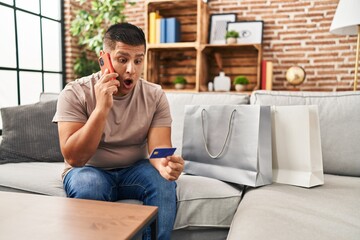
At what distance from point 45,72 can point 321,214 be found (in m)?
3.10

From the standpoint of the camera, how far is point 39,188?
1.44m

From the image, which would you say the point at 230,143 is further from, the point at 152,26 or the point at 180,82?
the point at 152,26

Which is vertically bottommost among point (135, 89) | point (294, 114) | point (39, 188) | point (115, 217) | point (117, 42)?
point (39, 188)

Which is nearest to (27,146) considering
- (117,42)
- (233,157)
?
(117,42)

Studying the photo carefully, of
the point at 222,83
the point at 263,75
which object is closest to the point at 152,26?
the point at 222,83

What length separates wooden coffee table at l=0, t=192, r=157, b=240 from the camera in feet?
2.51

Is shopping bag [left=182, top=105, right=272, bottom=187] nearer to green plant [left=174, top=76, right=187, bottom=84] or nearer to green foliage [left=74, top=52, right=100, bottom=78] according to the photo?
green plant [left=174, top=76, right=187, bottom=84]

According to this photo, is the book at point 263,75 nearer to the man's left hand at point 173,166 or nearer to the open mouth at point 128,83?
the open mouth at point 128,83

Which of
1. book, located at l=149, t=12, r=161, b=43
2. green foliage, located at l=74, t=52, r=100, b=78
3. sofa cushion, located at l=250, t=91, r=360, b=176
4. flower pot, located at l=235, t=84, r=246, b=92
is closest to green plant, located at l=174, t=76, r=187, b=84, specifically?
book, located at l=149, t=12, r=161, b=43

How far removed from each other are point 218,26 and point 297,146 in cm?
220

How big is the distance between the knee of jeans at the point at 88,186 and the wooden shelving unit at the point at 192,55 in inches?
80.3

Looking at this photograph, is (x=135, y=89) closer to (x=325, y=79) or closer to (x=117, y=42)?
(x=117, y=42)

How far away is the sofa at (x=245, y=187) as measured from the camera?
1.02 metres

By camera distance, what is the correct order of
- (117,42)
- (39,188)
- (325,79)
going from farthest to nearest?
(325,79)
(39,188)
(117,42)
